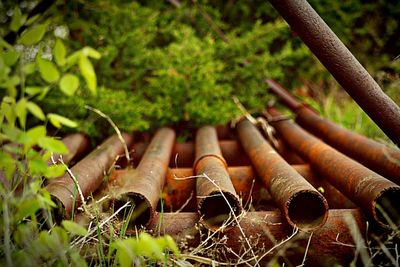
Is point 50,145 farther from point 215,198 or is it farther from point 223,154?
point 223,154

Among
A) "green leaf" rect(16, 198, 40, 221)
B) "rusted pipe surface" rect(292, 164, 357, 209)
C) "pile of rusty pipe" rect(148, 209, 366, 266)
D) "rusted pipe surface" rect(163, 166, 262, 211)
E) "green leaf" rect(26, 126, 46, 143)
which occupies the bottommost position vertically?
"rusted pipe surface" rect(163, 166, 262, 211)

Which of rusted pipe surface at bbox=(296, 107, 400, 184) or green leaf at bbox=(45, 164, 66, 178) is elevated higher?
green leaf at bbox=(45, 164, 66, 178)

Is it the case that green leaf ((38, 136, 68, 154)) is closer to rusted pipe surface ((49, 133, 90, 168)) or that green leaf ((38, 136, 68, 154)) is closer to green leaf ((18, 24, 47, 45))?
green leaf ((18, 24, 47, 45))

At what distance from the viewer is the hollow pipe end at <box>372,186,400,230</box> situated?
1.43m

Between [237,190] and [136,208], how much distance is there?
0.71 metres

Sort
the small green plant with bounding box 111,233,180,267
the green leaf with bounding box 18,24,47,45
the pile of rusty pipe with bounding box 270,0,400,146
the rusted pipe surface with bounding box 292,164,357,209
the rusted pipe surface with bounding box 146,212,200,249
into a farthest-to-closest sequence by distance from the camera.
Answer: the rusted pipe surface with bounding box 292,164,357,209 < the rusted pipe surface with bounding box 146,212,200,249 < the pile of rusty pipe with bounding box 270,0,400,146 < the green leaf with bounding box 18,24,47,45 < the small green plant with bounding box 111,233,180,267

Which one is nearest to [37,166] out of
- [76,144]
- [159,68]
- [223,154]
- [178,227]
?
[178,227]

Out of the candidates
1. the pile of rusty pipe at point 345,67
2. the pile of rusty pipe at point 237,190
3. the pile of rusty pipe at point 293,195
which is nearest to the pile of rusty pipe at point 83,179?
the pile of rusty pipe at point 237,190

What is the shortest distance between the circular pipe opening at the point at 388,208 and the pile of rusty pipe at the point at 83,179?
3.65ft

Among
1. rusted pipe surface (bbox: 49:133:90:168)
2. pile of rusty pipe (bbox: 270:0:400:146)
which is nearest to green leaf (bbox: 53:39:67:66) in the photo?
pile of rusty pipe (bbox: 270:0:400:146)

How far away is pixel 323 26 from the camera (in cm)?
143

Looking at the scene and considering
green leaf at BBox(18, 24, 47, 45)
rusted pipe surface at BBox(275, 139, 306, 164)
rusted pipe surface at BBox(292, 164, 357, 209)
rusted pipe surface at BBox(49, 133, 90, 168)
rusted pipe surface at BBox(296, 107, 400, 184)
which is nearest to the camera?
green leaf at BBox(18, 24, 47, 45)

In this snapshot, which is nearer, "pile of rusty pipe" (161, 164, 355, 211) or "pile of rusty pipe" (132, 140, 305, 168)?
"pile of rusty pipe" (161, 164, 355, 211)

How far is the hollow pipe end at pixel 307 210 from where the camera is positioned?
1.43 metres
